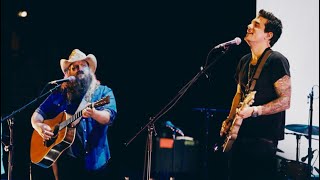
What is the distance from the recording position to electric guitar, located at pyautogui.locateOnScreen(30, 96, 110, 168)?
4.54 meters

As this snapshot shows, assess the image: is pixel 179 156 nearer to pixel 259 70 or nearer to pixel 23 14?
pixel 259 70

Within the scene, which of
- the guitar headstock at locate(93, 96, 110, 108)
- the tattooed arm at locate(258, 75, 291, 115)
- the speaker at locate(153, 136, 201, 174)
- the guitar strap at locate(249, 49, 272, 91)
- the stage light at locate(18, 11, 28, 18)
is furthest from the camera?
the stage light at locate(18, 11, 28, 18)

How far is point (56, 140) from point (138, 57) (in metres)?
1.45

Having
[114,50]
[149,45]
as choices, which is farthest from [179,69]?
[114,50]

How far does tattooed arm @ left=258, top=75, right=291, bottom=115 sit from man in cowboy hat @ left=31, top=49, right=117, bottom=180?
167cm

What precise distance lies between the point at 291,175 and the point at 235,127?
1.08 m

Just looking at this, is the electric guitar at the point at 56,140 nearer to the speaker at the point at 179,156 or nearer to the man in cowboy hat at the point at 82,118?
the man in cowboy hat at the point at 82,118

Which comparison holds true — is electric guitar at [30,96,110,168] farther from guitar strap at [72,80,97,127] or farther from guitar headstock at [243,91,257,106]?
guitar headstock at [243,91,257,106]

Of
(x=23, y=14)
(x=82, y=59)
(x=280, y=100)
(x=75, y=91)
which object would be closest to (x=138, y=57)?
(x=82, y=59)

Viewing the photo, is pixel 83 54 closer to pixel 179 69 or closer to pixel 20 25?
pixel 179 69

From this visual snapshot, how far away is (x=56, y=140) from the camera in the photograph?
15.3ft

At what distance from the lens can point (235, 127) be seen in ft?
11.6

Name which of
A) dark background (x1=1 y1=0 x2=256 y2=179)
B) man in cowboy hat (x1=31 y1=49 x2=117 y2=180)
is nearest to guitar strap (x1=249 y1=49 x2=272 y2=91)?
dark background (x1=1 y1=0 x2=256 y2=179)

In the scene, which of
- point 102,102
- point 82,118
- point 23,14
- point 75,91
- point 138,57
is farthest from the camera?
point 23,14
